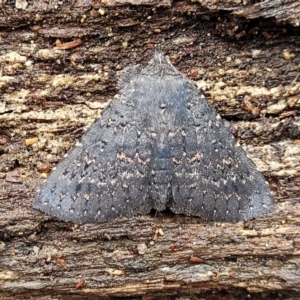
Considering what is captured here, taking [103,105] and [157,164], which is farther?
[103,105]

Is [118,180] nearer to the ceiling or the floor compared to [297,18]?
nearer to the floor

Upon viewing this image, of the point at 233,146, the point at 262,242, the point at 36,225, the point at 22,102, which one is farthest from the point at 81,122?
the point at 262,242

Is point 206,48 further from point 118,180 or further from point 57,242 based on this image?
point 57,242

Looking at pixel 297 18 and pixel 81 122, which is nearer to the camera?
pixel 297 18

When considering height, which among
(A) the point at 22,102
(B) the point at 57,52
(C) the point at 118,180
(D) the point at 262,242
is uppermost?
(B) the point at 57,52
